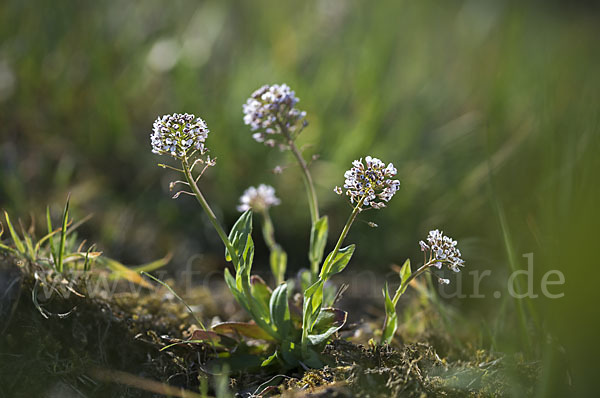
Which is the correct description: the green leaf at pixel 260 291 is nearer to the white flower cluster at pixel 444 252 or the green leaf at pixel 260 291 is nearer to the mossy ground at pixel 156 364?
the mossy ground at pixel 156 364

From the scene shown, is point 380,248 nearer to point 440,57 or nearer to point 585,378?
point 585,378

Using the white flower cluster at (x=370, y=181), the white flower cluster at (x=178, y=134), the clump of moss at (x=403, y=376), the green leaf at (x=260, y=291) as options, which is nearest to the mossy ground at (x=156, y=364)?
the clump of moss at (x=403, y=376)

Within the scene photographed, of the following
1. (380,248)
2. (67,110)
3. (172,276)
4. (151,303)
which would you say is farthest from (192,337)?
(67,110)

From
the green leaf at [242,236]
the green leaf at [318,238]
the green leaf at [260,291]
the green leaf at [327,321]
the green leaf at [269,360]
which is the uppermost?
the green leaf at [318,238]

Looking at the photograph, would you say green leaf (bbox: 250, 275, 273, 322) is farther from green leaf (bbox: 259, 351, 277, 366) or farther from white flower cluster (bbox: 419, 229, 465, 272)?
white flower cluster (bbox: 419, 229, 465, 272)

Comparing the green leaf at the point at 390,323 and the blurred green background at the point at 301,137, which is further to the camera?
the blurred green background at the point at 301,137

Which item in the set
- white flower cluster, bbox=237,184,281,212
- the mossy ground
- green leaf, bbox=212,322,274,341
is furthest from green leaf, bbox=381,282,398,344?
white flower cluster, bbox=237,184,281,212
